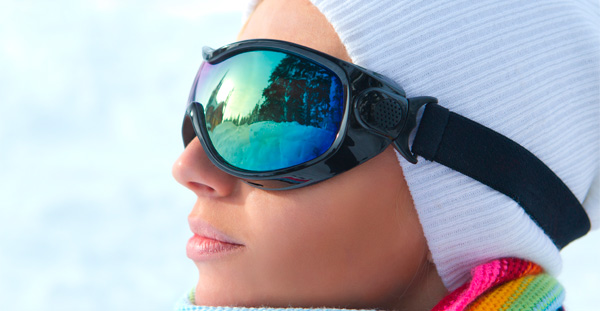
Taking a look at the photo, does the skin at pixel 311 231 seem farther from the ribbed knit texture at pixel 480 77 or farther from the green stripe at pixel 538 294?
the green stripe at pixel 538 294

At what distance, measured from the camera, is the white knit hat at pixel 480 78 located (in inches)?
39.5

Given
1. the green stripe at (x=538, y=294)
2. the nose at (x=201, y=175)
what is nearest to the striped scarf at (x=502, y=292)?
the green stripe at (x=538, y=294)

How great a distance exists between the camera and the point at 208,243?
42.8 inches

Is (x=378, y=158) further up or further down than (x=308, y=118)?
further down

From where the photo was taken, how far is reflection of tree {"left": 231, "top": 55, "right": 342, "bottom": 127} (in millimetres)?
967

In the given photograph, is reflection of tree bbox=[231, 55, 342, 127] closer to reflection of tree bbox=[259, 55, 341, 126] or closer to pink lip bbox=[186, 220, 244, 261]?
reflection of tree bbox=[259, 55, 341, 126]

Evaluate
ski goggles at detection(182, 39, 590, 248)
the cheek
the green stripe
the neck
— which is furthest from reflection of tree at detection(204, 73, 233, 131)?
the green stripe

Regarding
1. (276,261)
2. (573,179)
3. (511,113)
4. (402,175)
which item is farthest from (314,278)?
(573,179)

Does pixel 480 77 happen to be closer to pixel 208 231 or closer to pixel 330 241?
pixel 330 241

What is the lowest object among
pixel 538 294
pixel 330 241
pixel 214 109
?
pixel 538 294

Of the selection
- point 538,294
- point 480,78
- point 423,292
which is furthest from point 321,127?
point 538,294

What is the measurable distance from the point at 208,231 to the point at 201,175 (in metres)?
0.11

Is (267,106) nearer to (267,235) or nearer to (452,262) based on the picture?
(267,235)

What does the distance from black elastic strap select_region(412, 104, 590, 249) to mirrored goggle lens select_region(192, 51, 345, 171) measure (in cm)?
17
